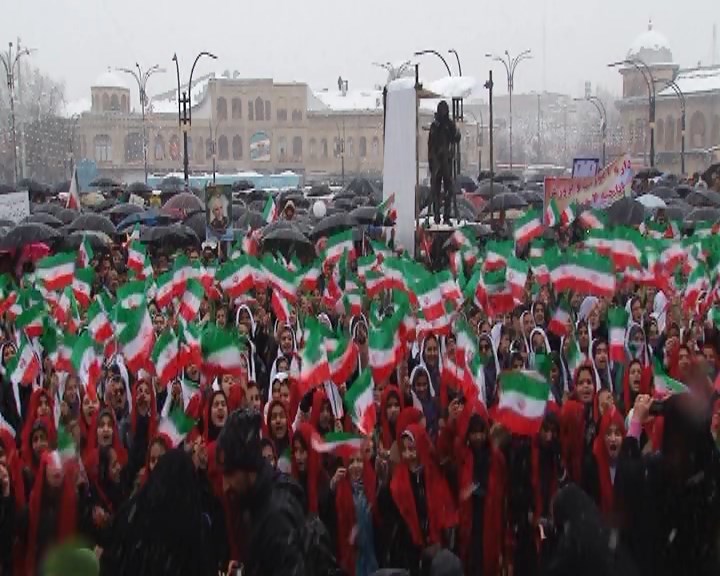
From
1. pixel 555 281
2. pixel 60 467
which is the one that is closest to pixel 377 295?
pixel 555 281

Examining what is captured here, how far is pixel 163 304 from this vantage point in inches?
442

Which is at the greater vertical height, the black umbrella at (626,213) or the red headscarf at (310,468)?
the black umbrella at (626,213)

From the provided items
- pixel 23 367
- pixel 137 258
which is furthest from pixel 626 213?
pixel 23 367

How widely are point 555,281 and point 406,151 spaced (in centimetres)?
701

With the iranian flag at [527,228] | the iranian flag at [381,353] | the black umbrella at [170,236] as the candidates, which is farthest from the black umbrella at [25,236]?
the iranian flag at [381,353]

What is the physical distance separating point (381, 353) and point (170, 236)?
8712mm

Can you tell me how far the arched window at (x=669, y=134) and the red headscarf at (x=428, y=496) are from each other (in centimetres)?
7030

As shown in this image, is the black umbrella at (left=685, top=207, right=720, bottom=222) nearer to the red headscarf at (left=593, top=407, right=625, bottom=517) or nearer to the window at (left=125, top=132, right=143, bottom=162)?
the red headscarf at (left=593, top=407, right=625, bottom=517)

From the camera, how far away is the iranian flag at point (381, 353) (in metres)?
8.10

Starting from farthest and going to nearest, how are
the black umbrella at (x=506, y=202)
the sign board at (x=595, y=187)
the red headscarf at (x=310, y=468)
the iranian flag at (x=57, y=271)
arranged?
the black umbrella at (x=506, y=202)
the sign board at (x=595, y=187)
the iranian flag at (x=57, y=271)
the red headscarf at (x=310, y=468)

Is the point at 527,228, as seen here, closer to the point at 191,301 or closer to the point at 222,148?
the point at 191,301

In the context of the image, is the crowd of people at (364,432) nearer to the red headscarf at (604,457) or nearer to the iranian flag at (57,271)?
the red headscarf at (604,457)

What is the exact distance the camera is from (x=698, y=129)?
235 feet

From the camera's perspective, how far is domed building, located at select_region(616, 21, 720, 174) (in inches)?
2741
